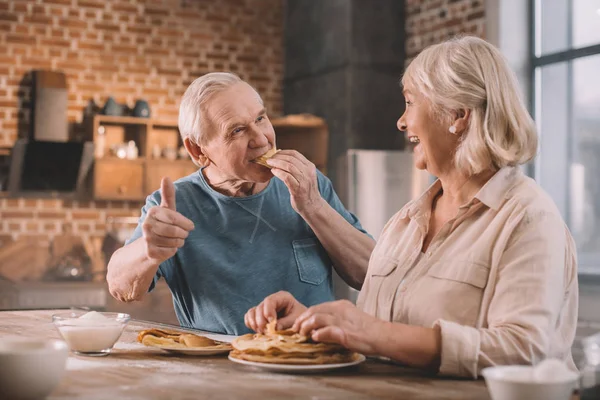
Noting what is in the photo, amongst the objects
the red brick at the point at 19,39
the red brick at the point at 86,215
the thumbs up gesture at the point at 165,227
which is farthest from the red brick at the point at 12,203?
the thumbs up gesture at the point at 165,227

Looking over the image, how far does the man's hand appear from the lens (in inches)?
102

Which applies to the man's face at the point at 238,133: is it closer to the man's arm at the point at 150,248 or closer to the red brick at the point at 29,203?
the man's arm at the point at 150,248

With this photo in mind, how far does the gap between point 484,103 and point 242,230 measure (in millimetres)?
1003

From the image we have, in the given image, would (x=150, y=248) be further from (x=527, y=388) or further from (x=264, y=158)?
(x=527, y=388)

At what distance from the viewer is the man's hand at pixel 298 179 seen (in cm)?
258

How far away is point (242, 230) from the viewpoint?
9.00ft

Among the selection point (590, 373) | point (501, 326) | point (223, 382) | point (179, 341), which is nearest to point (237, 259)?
point (179, 341)

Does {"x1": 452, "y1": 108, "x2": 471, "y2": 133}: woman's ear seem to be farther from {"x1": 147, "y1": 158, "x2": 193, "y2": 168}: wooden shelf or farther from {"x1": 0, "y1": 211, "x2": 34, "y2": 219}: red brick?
{"x1": 0, "y1": 211, "x2": 34, "y2": 219}: red brick

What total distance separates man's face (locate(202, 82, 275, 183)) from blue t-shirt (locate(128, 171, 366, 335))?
0.12 metres

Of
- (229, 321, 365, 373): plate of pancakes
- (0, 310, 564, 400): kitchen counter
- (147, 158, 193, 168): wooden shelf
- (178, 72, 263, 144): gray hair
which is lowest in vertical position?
(0, 310, 564, 400): kitchen counter

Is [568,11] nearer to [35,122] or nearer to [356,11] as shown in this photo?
[356,11]

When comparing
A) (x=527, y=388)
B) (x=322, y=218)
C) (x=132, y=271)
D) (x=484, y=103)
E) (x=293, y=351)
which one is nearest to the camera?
(x=527, y=388)

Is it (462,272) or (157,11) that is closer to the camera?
(462,272)

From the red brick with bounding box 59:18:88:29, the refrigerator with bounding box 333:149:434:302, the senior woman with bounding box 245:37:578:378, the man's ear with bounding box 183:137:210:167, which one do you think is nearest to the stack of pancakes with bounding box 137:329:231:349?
the senior woman with bounding box 245:37:578:378
